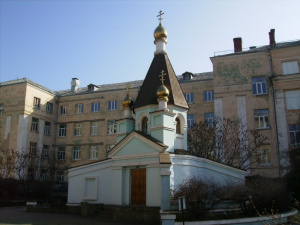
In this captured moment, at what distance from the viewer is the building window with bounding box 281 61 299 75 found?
28342 millimetres

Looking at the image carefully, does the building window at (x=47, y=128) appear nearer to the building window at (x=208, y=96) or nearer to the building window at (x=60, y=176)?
the building window at (x=60, y=176)

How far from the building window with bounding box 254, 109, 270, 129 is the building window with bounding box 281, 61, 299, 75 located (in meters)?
3.99

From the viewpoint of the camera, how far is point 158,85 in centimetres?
1709

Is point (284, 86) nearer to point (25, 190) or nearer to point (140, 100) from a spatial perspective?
point (140, 100)

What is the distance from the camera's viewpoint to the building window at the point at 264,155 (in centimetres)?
2744

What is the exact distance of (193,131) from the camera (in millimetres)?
25719

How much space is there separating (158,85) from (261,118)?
15.4 metres

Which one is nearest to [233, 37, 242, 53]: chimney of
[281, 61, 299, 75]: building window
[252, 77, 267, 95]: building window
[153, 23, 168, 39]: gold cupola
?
[252, 77, 267, 95]: building window

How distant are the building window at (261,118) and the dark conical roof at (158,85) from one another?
45.6 ft

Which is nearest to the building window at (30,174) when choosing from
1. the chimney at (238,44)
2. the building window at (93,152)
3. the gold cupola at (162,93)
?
the building window at (93,152)

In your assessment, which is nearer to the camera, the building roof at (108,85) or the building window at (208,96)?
the building window at (208,96)

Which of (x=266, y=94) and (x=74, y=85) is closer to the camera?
(x=266, y=94)

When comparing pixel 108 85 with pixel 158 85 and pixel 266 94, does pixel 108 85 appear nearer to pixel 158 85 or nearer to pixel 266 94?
pixel 266 94

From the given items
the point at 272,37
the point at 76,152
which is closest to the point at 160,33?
the point at 272,37
